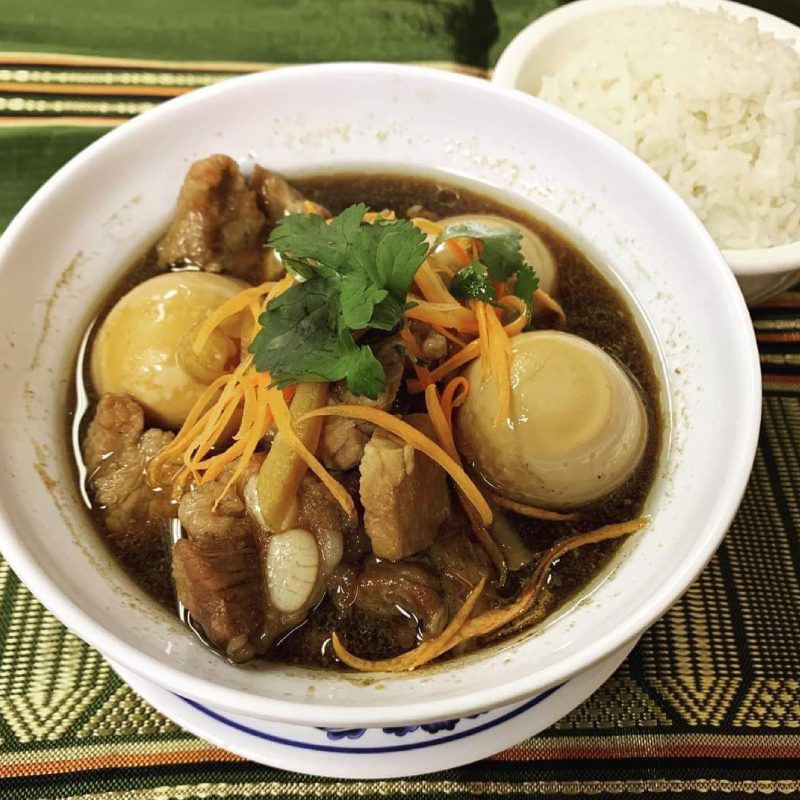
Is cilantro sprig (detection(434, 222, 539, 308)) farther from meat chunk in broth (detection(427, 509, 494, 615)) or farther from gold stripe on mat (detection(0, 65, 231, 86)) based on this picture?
gold stripe on mat (detection(0, 65, 231, 86))

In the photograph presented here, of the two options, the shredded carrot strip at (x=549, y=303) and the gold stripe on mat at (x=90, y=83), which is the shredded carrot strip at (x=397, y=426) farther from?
the gold stripe on mat at (x=90, y=83)

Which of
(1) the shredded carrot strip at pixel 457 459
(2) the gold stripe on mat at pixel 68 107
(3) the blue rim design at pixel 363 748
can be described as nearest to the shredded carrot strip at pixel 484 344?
(1) the shredded carrot strip at pixel 457 459

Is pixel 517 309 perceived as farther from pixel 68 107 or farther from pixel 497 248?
pixel 68 107

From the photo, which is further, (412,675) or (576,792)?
(576,792)

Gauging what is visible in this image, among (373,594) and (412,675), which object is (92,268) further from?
(412,675)

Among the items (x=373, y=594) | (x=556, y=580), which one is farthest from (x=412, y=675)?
(x=556, y=580)

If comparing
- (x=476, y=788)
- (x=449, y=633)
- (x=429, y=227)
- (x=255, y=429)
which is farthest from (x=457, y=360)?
(x=476, y=788)
